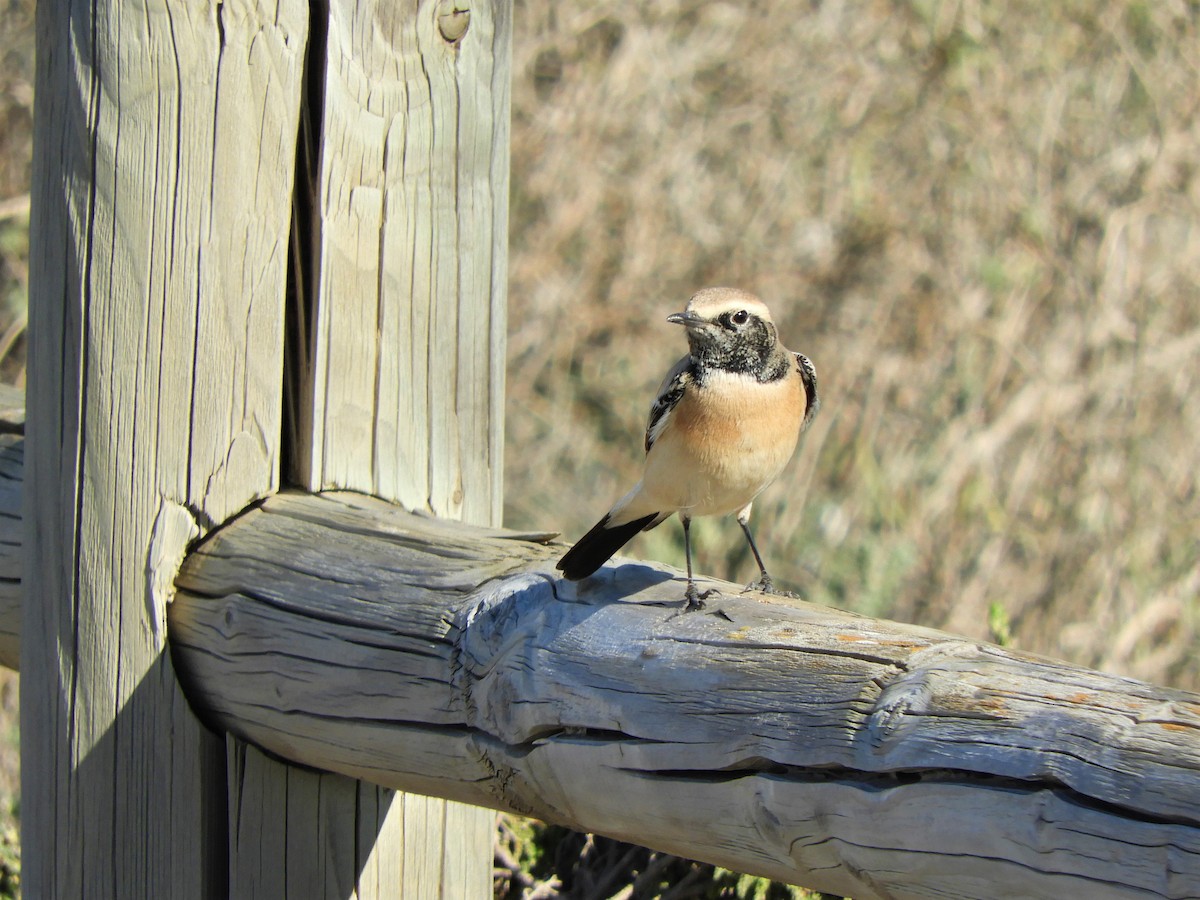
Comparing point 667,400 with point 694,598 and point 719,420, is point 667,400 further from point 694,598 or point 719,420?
point 694,598

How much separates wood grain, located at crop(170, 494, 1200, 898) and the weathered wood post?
117 mm

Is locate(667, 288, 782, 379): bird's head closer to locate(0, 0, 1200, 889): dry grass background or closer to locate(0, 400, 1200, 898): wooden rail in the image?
locate(0, 400, 1200, 898): wooden rail

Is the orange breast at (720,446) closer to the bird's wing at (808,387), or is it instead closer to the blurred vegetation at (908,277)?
the bird's wing at (808,387)

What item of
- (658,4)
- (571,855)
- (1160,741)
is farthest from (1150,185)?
(1160,741)

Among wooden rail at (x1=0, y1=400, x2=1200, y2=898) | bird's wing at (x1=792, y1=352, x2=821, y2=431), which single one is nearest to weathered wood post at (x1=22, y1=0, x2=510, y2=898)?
wooden rail at (x1=0, y1=400, x2=1200, y2=898)

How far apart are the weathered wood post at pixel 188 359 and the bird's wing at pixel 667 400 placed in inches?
35.5

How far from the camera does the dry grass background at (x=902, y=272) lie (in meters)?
6.76

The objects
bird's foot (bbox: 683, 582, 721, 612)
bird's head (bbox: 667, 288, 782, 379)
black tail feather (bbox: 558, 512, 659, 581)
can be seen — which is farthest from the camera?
bird's head (bbox: 667, 288, 782, 379)

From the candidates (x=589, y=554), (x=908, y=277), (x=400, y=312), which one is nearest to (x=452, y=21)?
(x=400, y=312)

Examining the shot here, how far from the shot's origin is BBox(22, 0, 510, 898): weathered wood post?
7.61 feet

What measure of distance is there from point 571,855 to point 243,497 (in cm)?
107

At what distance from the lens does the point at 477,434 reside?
2678 mm

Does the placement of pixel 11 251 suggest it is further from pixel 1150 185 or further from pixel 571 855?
pixel 1150 185

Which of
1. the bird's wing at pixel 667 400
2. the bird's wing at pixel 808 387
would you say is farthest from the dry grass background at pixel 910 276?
the bird's wing at pixel 667 400
